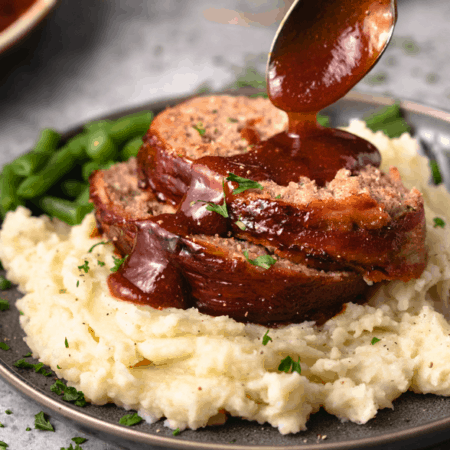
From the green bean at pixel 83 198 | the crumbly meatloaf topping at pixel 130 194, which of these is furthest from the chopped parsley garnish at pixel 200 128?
the green bean at pixel 83 198

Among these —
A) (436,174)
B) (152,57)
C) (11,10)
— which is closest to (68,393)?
(436,174)

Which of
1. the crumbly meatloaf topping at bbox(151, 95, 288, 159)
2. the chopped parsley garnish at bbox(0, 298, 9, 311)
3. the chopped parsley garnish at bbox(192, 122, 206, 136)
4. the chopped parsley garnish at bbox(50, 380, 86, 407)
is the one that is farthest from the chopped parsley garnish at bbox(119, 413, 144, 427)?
the chopped parsley garnish at bbox(192, 122, 206, 136)

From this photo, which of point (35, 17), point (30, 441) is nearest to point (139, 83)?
point (35, 17)

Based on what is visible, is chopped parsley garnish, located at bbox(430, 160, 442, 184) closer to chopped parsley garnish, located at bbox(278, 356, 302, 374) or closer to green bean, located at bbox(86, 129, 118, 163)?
chopped parsley garnish, located at bbox(278, 356, 302, 374)

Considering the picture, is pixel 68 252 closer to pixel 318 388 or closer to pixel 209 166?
pixel 209 166

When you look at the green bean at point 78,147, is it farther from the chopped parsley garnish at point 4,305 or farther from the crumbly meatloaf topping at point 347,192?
the crumbly meatloaf topping at point 347,192
